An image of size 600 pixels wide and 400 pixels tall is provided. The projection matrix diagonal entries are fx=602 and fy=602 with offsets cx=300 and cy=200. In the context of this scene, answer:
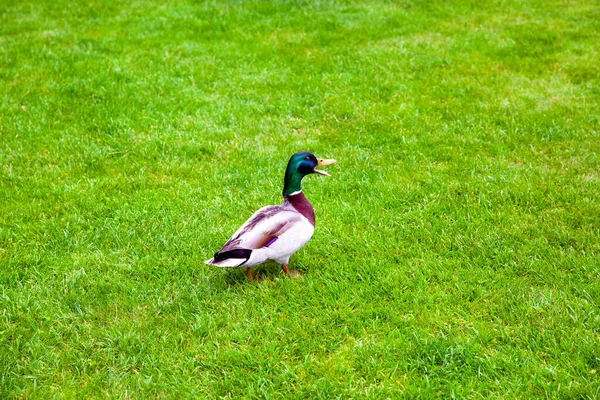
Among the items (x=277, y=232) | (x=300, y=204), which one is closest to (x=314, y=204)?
(x=300, y=204)

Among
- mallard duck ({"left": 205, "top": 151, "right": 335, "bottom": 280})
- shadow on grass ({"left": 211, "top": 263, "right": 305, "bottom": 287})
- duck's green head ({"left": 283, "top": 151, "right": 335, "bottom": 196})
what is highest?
duck's green head ({"left": 283, "top": 151, "right": 335, "bottom": 196})

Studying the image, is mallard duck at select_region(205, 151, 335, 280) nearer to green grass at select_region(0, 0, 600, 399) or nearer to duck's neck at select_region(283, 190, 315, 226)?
duck's neck at select_region(283, 190, 315, 226)

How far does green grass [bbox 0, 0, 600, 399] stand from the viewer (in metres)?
3.73

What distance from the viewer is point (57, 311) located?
13.9ft

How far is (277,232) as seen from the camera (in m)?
4.19

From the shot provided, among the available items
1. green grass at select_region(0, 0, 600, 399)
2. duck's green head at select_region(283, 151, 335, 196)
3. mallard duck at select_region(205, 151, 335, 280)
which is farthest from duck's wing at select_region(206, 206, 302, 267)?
green grass at select_region(0, 0, 600, 399)

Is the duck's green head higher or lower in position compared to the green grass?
higher

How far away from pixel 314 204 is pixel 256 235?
1523 millimetres

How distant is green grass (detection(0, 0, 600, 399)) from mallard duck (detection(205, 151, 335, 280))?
1.12 ft

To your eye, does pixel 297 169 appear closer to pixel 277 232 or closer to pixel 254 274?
pixel 277 232

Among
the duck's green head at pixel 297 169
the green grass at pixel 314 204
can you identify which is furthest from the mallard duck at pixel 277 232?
the green grass at pixel 314 204

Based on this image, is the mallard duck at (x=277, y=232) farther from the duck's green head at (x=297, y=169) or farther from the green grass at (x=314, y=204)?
the green grass at (x=314, y=204)

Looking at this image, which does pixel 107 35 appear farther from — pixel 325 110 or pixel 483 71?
pixel 483 71

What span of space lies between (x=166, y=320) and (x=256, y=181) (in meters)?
2.15
